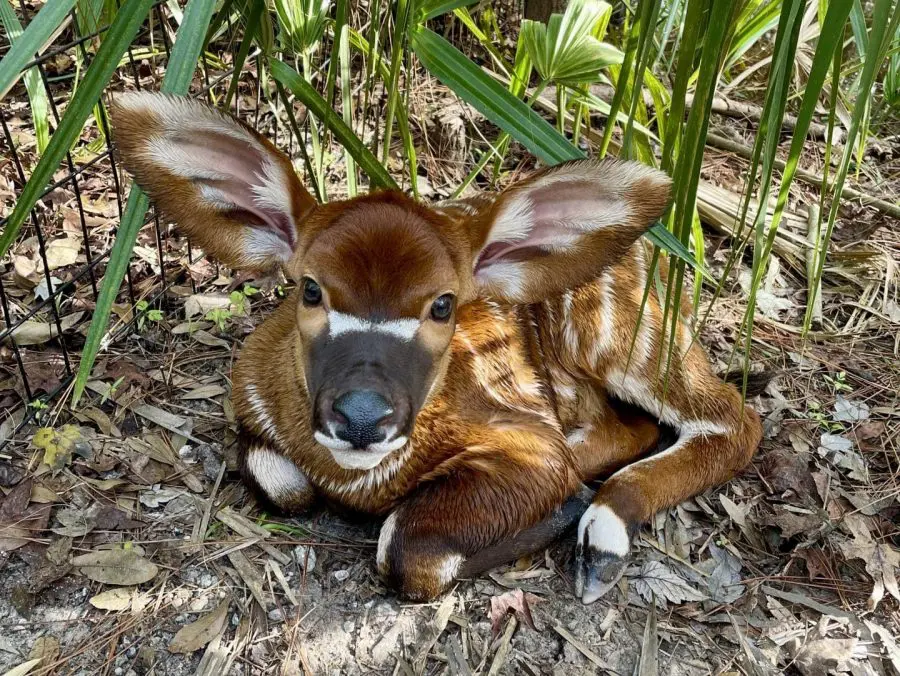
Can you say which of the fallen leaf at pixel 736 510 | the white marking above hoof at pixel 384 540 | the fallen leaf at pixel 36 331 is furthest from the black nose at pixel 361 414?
the fallen leaf at pixel 36 331

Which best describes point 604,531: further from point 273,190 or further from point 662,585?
point 273,190

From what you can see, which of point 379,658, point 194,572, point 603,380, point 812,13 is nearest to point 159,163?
point 194,572

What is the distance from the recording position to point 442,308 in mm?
2666

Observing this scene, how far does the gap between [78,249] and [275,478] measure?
1.94 meters

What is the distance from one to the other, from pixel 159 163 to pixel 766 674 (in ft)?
7.99

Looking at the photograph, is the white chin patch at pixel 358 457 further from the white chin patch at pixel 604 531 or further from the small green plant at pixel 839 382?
the small green plant at pixel 839 382

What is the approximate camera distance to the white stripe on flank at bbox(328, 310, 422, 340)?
2516 mm

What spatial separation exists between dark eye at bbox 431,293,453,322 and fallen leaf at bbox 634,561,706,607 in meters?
1.23

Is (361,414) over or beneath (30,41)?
beneath

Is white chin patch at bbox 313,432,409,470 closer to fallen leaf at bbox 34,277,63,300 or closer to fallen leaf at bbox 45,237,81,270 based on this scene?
fallen leaf at bbox 34,277,63,300

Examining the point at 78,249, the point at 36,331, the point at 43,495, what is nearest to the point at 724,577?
the point at 43,495

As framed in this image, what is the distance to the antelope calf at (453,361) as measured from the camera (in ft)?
8.07

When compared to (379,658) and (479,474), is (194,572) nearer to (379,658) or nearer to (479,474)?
(379,658)

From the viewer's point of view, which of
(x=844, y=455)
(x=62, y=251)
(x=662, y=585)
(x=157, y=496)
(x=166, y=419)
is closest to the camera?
(x=662, y=585)
